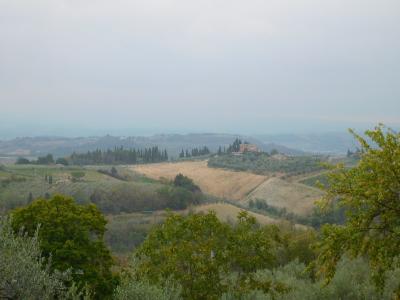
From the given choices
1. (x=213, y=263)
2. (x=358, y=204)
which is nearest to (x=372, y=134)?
(x=358, y=204)

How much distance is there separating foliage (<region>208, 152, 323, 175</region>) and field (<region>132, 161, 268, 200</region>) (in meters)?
5.66

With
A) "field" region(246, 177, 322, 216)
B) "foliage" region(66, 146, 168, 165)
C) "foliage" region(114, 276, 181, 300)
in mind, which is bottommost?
"field" region(246, 177, 322, 216)

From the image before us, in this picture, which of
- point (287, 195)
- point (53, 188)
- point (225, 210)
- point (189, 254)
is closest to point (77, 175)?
point (53, 188)

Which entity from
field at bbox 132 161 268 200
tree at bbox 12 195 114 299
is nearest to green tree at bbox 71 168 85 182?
field at bbox 132 161 268 200

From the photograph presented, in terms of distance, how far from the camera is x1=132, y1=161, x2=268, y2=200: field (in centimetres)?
10888

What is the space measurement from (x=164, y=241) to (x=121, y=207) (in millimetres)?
66441

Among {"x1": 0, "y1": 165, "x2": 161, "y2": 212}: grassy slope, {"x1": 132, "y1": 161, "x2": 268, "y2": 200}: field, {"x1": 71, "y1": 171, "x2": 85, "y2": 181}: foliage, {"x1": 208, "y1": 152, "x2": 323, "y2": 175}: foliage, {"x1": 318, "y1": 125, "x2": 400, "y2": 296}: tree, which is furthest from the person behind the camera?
{"x1": 208, "y1": 152, "x2": 323, "y2": 175}: foliage

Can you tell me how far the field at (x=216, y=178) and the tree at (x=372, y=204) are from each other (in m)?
92.7

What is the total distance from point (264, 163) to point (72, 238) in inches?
4851

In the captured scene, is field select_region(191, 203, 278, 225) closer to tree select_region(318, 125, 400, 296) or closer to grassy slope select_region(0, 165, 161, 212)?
grassy slope select_region(0, 165, 161, 212)

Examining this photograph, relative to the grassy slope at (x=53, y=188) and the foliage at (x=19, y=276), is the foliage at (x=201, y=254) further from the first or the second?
the grassy slope at (x=53, y=188)

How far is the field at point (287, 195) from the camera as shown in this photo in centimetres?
9162

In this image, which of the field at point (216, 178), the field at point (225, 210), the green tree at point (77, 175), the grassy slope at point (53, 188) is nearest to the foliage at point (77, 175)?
the green tree at point (77, 175)

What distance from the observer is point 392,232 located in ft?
41.2
